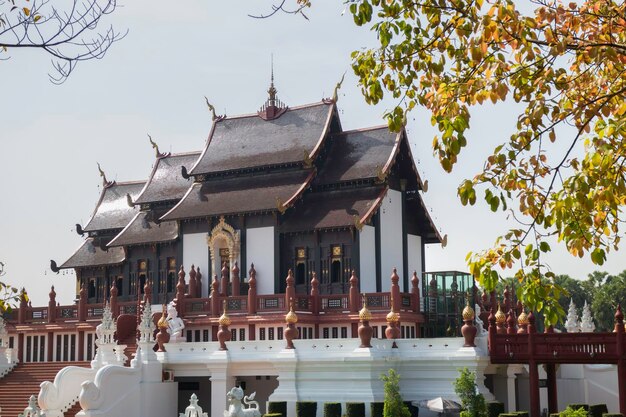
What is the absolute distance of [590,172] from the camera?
11445 millimetres

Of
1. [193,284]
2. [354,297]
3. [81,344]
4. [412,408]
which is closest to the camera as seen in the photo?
[412,408]

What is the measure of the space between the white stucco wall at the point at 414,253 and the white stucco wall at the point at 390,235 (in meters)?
0.81

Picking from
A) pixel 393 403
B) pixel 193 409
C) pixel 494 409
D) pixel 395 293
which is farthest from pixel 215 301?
pixel 494 409

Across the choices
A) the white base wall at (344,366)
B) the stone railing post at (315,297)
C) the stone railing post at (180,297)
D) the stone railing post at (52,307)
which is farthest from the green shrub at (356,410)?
the stone railing post at (52,307)

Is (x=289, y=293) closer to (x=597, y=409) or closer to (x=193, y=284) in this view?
(x=193, y=284)

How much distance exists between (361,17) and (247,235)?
90.0 feet

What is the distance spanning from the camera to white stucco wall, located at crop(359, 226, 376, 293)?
123 ft

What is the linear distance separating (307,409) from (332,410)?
0.94 m

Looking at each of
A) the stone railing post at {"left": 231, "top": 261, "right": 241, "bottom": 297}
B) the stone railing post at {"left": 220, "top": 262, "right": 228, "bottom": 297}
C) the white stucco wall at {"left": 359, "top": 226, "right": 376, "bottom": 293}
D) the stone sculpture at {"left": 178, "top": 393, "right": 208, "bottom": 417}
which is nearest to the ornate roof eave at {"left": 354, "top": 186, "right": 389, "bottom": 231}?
the white stucco wall at {"left": 359, "top": 226, "right": 376, "bottom": 293}

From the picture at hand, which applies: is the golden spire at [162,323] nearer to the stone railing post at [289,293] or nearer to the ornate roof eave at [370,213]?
the stone railing post at [289,293]

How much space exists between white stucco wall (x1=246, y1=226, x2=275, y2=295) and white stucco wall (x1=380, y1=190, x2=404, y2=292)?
13.4ft

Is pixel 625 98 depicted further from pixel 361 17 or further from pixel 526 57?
pixel 361 17

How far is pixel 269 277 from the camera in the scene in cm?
3856

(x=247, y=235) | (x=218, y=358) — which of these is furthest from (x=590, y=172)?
(x=247, y=235)
